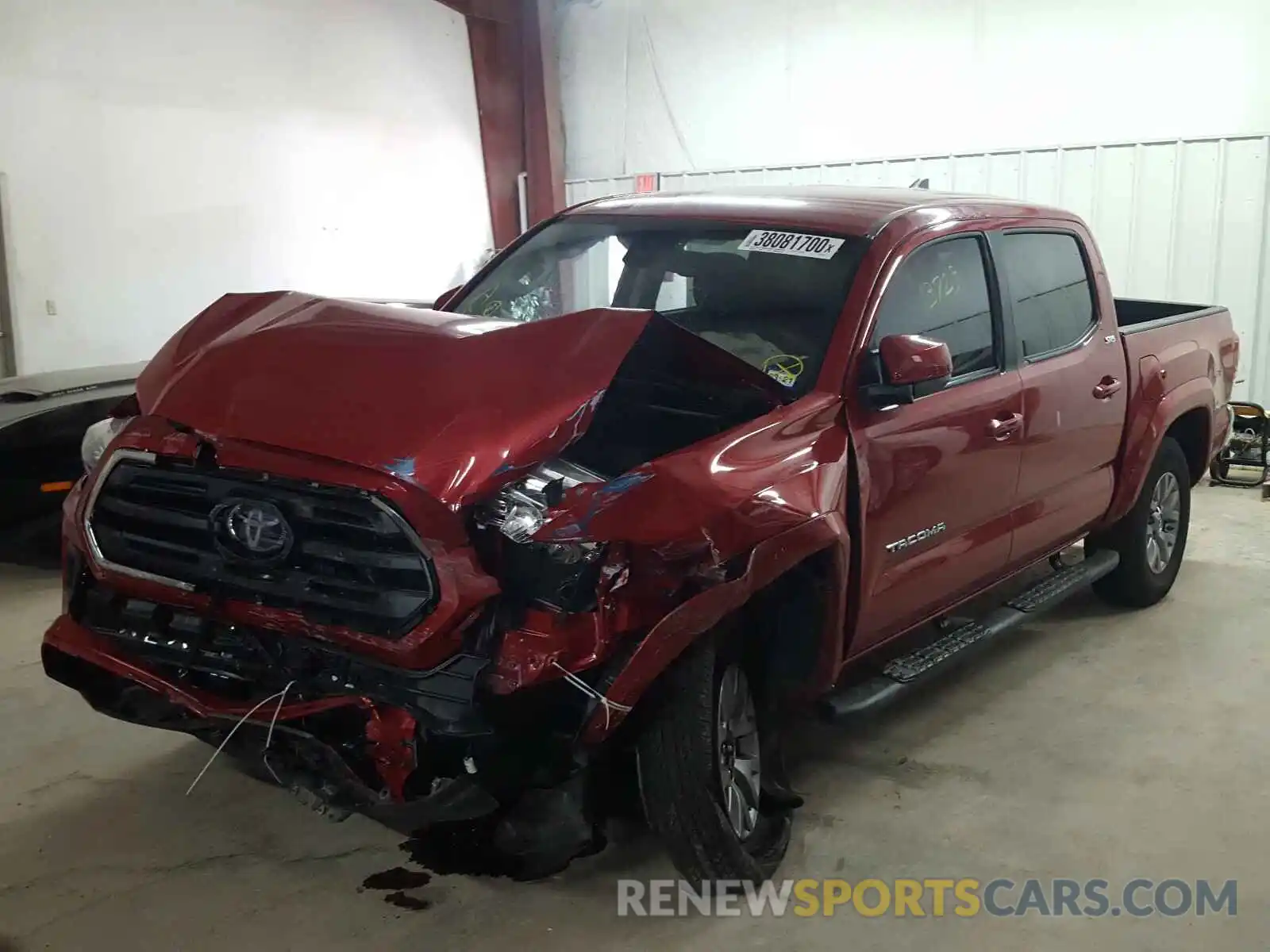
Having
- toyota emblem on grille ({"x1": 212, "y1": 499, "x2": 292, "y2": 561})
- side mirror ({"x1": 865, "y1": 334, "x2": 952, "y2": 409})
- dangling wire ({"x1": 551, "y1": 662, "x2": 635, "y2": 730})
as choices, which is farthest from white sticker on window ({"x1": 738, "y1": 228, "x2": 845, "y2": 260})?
toyota emblem on grille ({"x1": 212, "y1": 499, "x2": 292, "y2": 561})

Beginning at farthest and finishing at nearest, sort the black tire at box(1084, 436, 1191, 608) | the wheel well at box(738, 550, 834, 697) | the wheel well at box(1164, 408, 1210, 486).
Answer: the wheel well at box(1164, 408, 1210, 486), the black tire at box(1084, 436, 1191, 608), the wheel well at box(738, 550, 834, 697)

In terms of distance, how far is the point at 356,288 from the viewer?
31.8ft

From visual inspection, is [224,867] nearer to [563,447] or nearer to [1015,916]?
[563,447]

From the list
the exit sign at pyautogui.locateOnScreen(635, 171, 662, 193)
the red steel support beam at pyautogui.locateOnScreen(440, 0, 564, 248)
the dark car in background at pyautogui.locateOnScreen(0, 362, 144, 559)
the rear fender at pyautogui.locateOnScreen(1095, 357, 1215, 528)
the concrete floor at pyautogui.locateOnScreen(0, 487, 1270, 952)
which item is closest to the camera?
the concrete floor at pyautogui.locateOnScreen(0, 487, 1270, 952)

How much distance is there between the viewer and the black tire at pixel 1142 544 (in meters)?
4.45

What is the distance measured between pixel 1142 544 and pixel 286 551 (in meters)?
3.61

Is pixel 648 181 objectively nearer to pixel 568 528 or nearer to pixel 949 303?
pixel 949 303

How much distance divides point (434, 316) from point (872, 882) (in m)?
1.78

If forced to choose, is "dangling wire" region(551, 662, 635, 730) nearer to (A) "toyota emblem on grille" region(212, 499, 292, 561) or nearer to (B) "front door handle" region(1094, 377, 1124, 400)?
(A) "toyota emblem on grille" region(212, 499, 292, 561)

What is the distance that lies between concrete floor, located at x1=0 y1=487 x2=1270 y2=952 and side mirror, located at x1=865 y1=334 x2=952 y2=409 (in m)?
1.18

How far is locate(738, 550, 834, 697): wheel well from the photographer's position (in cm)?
266

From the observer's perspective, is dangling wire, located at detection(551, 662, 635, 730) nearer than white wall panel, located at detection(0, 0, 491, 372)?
Yes

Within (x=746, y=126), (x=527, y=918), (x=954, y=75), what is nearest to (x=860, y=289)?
(x=527, y=918)

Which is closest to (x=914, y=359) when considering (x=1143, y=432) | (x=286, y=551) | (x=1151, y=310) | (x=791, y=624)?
(x=791, y=624)
